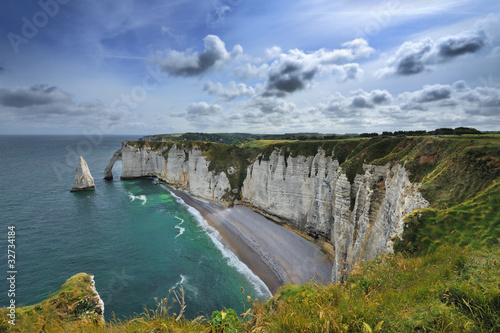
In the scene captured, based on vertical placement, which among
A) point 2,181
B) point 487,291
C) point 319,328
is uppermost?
point 487,291

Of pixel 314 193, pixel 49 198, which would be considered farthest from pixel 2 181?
pixel 314 193

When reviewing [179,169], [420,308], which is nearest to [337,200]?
[420,308]

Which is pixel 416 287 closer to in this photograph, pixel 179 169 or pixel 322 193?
pixel 322 193

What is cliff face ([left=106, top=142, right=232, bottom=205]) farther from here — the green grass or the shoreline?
the green grass

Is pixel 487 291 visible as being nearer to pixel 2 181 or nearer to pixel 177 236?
pixel 177 236

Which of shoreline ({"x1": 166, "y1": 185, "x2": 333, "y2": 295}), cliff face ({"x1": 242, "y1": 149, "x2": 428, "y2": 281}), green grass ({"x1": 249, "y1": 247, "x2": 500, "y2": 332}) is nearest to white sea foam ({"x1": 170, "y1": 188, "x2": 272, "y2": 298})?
shoreline ({"x1": 166, "y1": 185, "x2": 333, "y2": 295})

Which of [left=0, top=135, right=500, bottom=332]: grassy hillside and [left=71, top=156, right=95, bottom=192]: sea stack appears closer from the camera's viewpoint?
[left=0, top=135, right=500, bottom=332]: grassy hillside

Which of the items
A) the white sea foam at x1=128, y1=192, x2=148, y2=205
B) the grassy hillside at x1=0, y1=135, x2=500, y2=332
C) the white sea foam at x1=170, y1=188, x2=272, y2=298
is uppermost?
the grassy hillside at x1=0, y1=135, x2=500, y2=332
